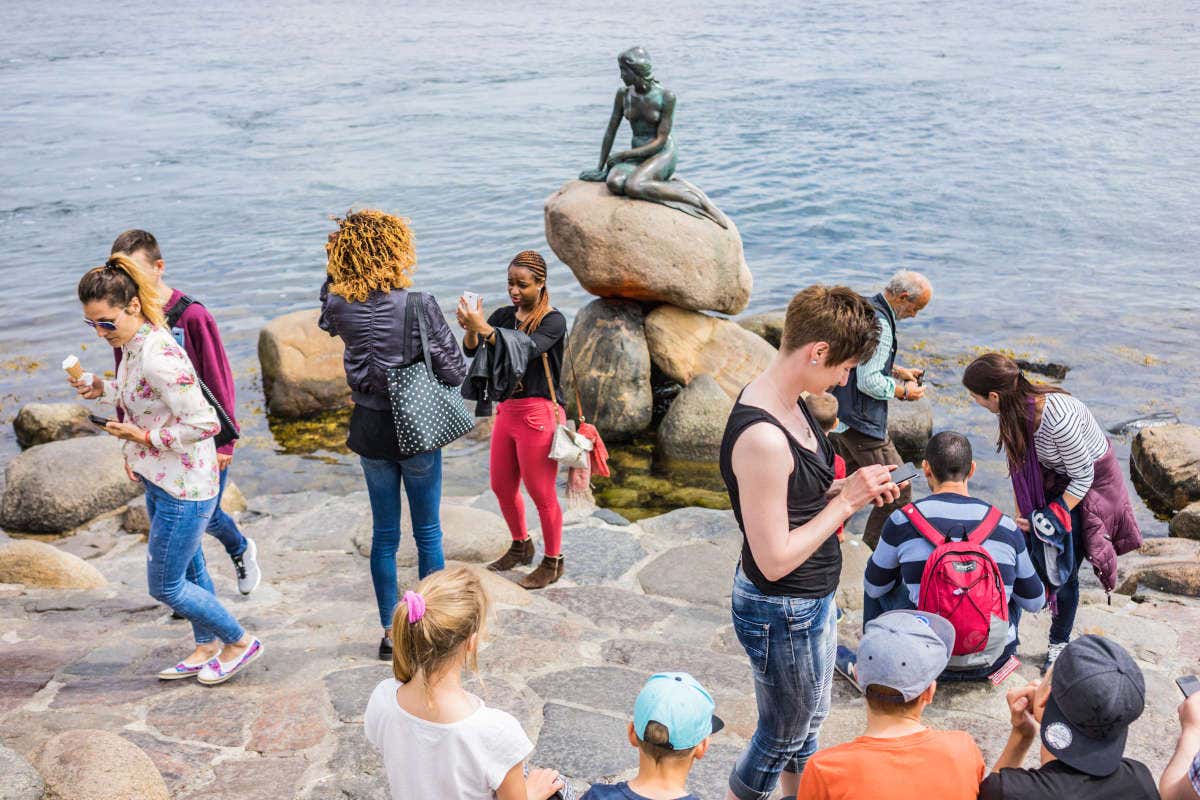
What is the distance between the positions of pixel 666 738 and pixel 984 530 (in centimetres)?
213

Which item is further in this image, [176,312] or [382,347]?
[176,312]

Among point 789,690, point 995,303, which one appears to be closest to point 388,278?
point 789,690

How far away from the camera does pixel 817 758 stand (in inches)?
118

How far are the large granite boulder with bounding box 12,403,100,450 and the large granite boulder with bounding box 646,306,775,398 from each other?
20.5 ft

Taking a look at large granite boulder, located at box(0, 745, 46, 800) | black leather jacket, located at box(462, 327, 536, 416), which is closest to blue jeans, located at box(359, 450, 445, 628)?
black leather jacket, located at box(462, 327, 536, 416)

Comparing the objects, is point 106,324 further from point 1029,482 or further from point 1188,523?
point 1188,523

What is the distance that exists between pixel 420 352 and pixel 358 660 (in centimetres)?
159

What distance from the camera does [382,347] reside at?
15.6ft

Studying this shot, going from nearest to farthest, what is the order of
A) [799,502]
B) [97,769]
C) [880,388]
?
[799,502], [97,769], [880,388]

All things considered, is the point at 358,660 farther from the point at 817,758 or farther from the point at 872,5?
the point at 872,5

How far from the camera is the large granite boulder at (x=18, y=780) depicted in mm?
3510

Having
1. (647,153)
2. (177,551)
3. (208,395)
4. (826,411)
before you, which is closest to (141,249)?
(208,395)

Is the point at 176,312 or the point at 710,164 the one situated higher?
the point at 176,312

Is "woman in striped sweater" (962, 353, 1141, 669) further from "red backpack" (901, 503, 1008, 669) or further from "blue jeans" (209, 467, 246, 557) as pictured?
"blue jeans" (209, 467, 246, 557)
